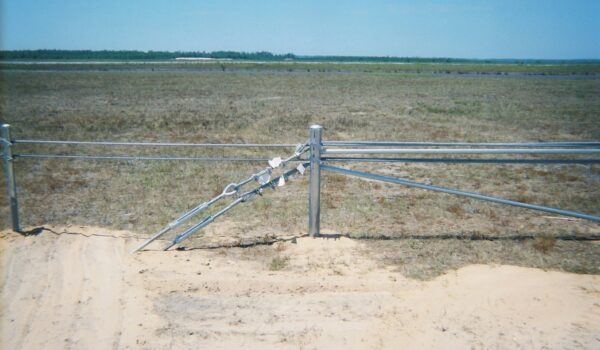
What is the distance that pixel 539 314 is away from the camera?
3.74m

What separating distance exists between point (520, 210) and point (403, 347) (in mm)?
4811

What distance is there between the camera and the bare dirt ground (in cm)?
350

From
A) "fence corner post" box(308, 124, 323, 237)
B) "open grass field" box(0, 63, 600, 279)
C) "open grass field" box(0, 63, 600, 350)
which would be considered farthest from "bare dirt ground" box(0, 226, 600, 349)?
"open grass field" box(0, 63, 600, 279)

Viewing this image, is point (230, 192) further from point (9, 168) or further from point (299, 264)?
point (9, 168)

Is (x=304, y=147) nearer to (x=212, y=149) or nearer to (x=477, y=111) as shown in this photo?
(x=212, y=149)

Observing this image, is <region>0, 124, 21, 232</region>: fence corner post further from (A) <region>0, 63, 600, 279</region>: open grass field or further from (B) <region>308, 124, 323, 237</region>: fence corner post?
(B) <region>308, 124, 323, 237</region>: fence corner post

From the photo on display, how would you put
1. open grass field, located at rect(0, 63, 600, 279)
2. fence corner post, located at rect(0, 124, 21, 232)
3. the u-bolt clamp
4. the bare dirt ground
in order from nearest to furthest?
1. the bare dirt ground
2. the u-bolt clamp
3. fence corner post, located at rect(0, 124, 21, 232)
4. open grass field, located at rect(0, 63, 600, 279)

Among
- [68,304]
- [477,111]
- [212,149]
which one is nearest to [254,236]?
[68,304]

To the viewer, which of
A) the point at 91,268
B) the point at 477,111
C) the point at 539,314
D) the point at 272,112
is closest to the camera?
the point at 539,314

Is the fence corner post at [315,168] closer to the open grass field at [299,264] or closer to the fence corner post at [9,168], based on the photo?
the open grass field at [299,264]

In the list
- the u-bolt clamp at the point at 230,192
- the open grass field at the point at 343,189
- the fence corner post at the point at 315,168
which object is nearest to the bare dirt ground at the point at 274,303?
the fence corner post at the point at 315,168

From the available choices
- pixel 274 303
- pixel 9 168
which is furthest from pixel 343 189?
pixel 9 168

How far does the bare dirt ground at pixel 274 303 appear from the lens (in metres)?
3.50

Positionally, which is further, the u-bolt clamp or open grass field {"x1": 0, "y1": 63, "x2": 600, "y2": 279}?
open grass field {"x1": 0, "y1": 63, "x2": 600, "y2": 279}
